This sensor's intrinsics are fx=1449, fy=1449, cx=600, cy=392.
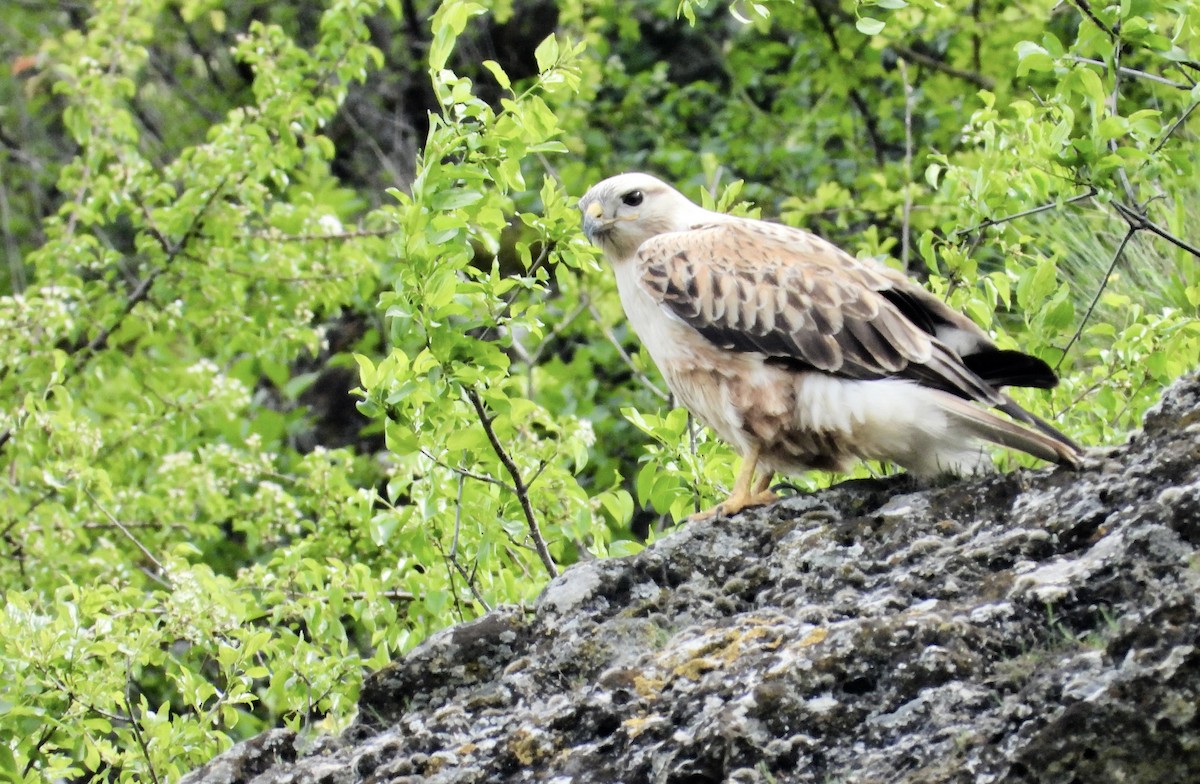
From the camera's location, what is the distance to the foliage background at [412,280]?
4.39 metres

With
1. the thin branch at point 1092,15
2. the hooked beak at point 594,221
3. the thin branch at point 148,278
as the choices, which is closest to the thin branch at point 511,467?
the hooked beak at point 594,221

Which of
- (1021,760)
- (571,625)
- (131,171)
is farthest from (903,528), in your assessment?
(131,171)

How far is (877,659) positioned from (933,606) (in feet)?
0.72

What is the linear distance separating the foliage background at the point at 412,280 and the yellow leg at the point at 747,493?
1.20ft

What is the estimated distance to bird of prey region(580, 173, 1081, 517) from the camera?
4176mm

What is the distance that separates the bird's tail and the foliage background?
2.24 ft

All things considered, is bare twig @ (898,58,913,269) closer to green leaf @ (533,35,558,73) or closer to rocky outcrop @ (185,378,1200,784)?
green leaf @ (533,35,558,73)

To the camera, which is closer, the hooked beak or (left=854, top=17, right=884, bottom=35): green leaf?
(left=854, top=17, right=884, bottom=35): green leaf

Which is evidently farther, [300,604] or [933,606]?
[300,604]

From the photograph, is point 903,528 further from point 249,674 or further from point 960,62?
point 960,62

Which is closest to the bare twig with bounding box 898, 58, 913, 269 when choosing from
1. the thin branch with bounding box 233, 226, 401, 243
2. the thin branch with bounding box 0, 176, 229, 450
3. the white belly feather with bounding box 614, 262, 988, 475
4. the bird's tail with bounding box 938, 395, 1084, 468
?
the white belly feather with bounding box 614, 262, 988, 475

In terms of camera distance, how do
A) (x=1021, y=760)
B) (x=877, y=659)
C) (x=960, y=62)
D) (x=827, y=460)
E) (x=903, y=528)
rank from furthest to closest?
1. (x=960, y=62)
2. (x=827, y=460)
3. (x=903, y=528)
4. (x=877, y=659)
5. (x=1021, y=760)

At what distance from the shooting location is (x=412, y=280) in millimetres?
4070

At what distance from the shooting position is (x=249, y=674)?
190 inches
